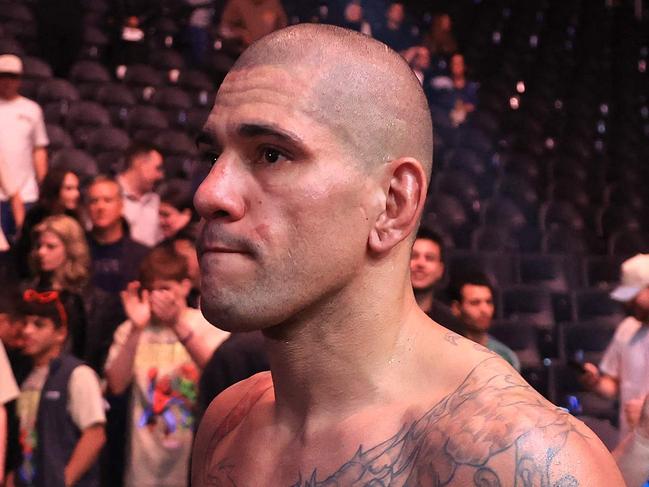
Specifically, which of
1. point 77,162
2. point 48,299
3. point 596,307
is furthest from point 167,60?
point 48,299

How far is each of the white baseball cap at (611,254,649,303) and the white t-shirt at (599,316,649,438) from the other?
0.39ft

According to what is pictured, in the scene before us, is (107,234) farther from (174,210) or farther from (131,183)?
(131,183)

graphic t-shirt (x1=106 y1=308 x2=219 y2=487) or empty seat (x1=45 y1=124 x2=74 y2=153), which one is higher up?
empty seat (x1=45 y1=124 x2=74 y2=153)

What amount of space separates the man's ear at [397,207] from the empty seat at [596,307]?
171 inches

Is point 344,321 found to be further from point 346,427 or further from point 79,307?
point 79,307

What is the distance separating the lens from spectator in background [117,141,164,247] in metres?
4.67

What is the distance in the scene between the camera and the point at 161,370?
3.36 m

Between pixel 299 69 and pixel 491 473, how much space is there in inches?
22.5

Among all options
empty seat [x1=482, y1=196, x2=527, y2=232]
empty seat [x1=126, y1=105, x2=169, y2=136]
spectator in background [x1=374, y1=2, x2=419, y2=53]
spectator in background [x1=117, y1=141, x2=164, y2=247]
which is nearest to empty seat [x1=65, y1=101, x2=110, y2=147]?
empty seat [x1=126, y1=105, x2=169, y2=136]

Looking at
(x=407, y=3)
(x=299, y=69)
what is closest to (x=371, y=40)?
(x=299, y=69)

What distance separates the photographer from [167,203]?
14.6 feet

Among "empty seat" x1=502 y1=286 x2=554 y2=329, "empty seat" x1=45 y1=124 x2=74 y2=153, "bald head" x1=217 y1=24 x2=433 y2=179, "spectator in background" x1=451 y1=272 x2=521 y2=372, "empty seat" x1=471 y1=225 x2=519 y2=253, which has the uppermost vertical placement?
"bald head" x1=217 y1=24 x2=433 y2=179

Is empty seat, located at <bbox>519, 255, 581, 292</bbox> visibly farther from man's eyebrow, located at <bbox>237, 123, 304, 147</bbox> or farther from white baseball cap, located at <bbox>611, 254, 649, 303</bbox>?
man's eyebrow, located at <bbox>237, 123, 304, 147</bbox>

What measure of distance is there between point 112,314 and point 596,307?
2.95 meters
